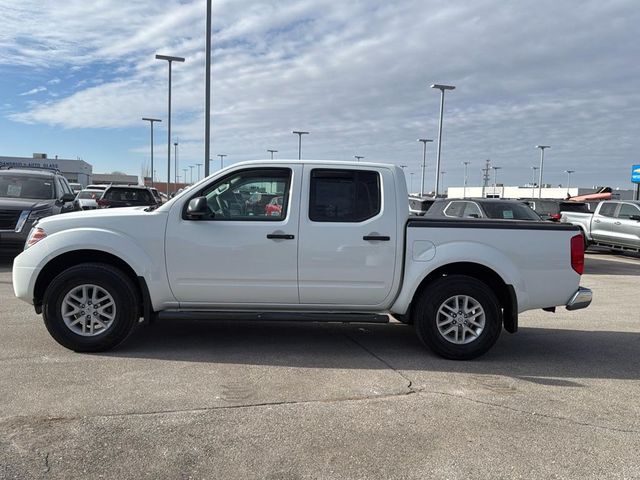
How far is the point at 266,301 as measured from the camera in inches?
217

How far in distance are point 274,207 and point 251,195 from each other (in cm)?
27

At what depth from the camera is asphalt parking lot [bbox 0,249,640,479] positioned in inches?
133

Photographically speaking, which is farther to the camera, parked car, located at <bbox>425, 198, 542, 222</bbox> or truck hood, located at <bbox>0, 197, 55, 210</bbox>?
parked car, located at <bbox>425, 198, 542, 222</bbox>

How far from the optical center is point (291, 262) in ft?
17.8

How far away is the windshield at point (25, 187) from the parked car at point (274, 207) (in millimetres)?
8811

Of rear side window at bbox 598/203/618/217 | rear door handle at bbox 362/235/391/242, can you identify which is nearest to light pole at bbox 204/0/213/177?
rear door handle at bbox 362/235/391/242

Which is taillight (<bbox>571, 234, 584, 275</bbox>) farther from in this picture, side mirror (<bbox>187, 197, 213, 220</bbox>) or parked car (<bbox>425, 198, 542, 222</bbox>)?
parked car (<bbox>425, 198, 542, 222</bbox>)

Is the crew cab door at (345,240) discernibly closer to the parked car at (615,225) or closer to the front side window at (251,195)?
the front side window at (251,195)

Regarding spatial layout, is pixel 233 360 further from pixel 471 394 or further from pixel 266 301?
pixel 471 394

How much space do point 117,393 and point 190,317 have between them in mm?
1213

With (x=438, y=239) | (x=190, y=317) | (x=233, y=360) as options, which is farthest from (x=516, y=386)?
(x=190, y=317)

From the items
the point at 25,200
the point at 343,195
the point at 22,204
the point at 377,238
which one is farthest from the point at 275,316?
the point at 25,200

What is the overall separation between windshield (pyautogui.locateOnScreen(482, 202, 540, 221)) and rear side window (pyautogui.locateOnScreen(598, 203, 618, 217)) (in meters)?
6.46

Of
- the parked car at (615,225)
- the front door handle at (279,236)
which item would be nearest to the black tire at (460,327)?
the front door handle at (279,236)
